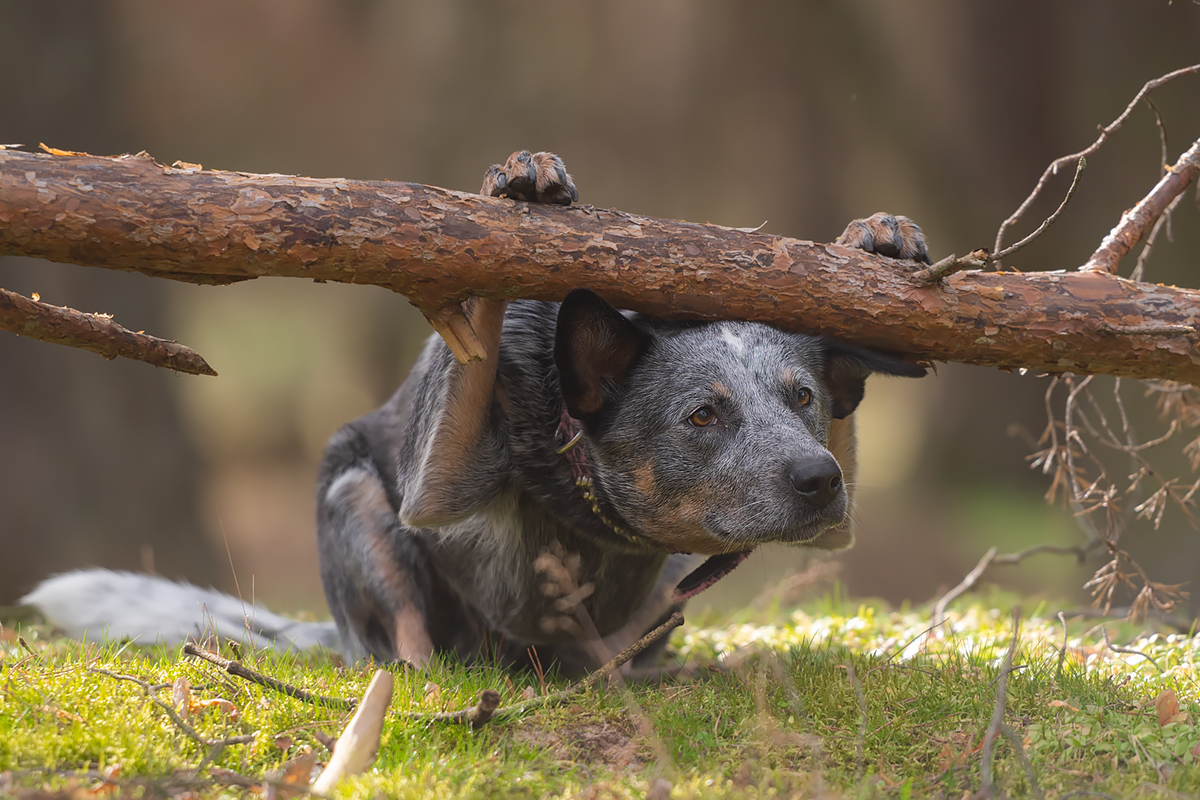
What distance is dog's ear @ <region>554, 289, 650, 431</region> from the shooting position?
3.21 m

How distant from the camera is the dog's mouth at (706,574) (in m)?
3.74

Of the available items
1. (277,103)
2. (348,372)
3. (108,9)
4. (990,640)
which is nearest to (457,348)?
(990,640)

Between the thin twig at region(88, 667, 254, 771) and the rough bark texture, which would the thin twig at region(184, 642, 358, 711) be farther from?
the rough bark texture

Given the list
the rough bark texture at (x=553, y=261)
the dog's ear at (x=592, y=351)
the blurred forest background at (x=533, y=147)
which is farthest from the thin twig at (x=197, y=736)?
the blurred forest background at (x=533, y=147)

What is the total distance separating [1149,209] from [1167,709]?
2.08 m

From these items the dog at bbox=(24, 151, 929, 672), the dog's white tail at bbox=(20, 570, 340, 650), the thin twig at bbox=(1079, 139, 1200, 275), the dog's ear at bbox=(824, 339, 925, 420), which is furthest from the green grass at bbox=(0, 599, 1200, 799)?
the thin twig at bbox=(1079, 139, 1200, 275)

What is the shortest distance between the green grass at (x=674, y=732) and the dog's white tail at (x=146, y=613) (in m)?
1.17

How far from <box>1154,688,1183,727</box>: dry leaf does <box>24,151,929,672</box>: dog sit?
1094 millimetres

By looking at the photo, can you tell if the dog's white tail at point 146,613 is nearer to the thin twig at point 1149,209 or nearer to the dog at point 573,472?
the dog at point 573,472

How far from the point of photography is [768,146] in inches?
483

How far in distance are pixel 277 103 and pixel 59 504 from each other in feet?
19.6

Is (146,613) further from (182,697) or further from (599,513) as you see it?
(599,513)

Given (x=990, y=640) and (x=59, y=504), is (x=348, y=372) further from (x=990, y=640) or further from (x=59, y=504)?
(x=990, y=640)

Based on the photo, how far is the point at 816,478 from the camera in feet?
10.1
